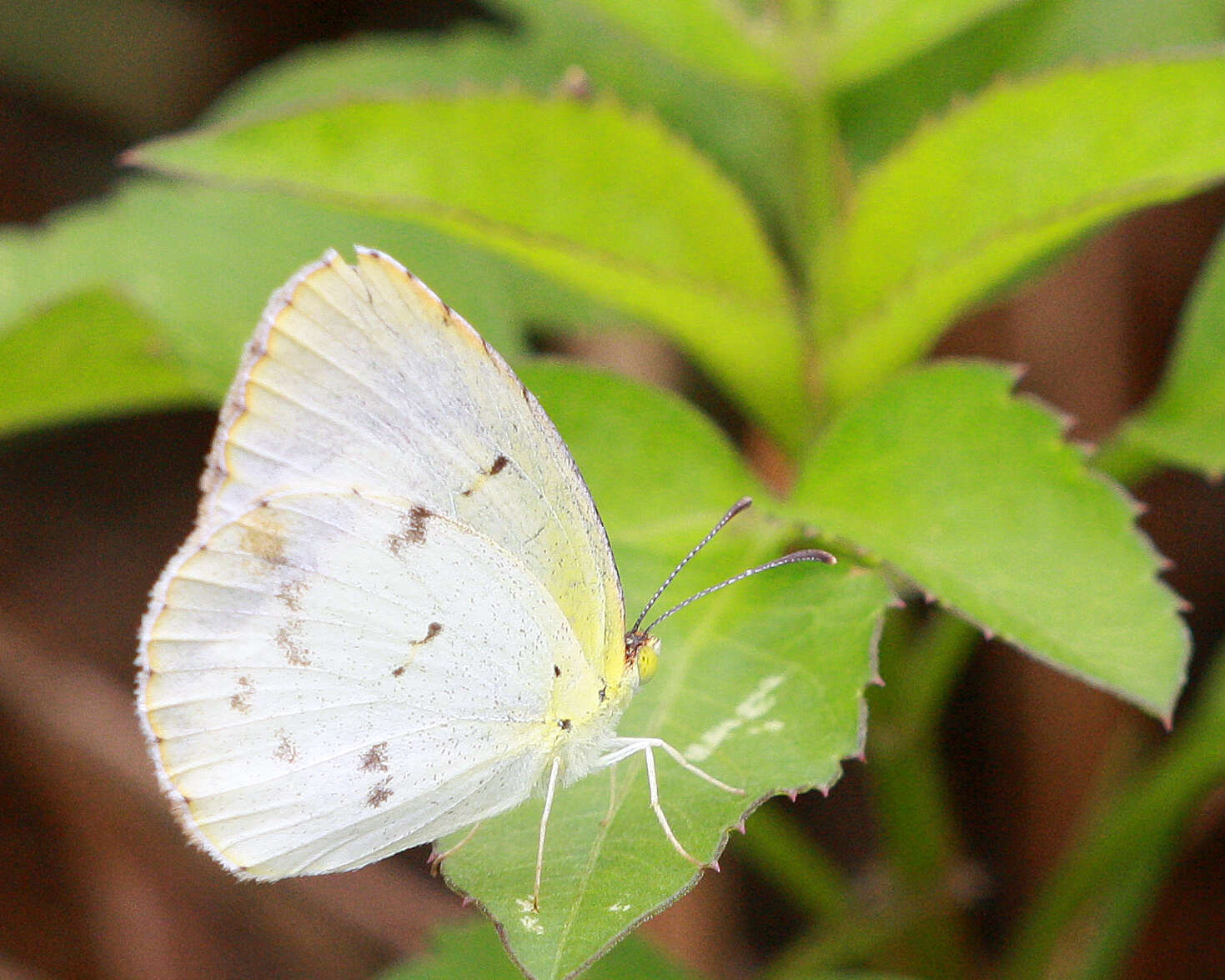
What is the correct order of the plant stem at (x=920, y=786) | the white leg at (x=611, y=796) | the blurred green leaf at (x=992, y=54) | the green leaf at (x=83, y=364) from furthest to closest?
the blurred green leaf at (x=992, y=54), the plant stem at (x=920, y=786), the green leaf at (x=83, y=364), the white leg at (x=611, y=796)

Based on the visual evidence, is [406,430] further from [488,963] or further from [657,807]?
[488,963]

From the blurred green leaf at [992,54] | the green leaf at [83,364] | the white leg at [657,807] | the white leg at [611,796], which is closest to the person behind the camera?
the white leg at [657,807]

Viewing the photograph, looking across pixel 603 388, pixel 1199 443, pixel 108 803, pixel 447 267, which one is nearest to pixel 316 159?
pixel 603 388

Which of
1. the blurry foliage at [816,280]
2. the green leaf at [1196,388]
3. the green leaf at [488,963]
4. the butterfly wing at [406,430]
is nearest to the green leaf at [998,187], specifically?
the blurry foliage at [816,280]

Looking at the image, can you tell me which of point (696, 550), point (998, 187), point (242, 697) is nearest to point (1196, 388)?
point (998, 187)

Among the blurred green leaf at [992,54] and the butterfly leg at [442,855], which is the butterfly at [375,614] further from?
the blurred green leaf at [992,54]

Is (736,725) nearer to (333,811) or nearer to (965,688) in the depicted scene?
(333,811)

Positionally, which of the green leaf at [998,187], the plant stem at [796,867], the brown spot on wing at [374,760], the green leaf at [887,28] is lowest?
the plant stem at [796,867]
